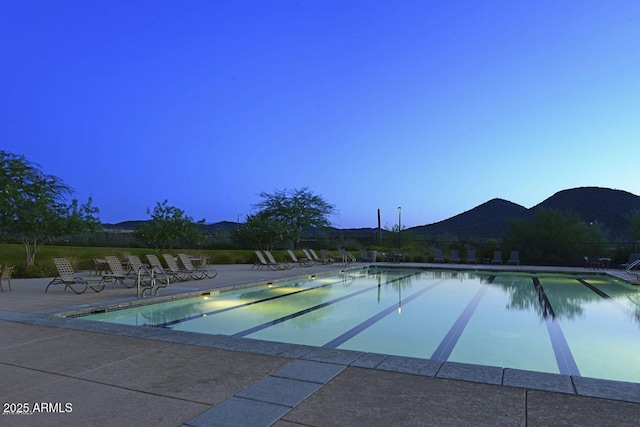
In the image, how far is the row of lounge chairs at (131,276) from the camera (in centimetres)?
873

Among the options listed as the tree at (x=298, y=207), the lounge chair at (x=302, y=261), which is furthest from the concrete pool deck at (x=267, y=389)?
the tree at (x=298, y=207)

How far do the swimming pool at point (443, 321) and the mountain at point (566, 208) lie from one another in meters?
37.1

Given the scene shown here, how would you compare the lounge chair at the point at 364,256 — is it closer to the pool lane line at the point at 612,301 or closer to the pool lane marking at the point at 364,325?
the pool lane line at the point at 612,301

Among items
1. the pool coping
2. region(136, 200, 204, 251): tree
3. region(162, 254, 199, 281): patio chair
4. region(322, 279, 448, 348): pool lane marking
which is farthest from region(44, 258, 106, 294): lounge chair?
region(136, 200, 204, 251): tree

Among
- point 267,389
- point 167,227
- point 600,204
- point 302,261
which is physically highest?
point 600,204

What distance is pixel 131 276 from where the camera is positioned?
930 centimetres

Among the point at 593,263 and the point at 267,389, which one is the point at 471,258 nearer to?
the point at 593,263

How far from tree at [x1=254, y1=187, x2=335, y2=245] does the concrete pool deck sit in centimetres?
3024

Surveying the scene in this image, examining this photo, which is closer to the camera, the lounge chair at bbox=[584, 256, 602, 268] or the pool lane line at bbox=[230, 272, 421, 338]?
the pool lane line at bbox=[230, 272, 421, 338]

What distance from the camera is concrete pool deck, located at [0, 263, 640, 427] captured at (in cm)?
257

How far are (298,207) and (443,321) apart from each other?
94.0 feet

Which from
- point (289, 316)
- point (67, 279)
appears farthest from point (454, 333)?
point (67, 279)

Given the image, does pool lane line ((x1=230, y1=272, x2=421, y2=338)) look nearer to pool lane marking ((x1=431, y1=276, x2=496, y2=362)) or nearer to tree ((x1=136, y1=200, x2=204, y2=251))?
pool lane marking ((x1=431, y1=276, x2=496, y2=362))

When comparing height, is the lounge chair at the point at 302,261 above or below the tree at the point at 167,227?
below
